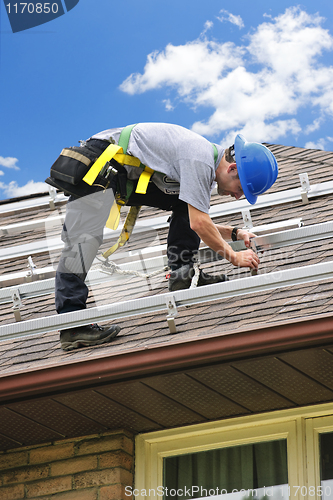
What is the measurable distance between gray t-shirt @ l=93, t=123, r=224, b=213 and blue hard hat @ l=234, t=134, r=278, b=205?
126 millimetres

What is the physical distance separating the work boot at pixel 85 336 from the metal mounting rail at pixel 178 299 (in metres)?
0.32

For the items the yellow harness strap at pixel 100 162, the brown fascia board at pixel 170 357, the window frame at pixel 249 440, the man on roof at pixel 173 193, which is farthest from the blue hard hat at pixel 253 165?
the window frame at pixel 249 440

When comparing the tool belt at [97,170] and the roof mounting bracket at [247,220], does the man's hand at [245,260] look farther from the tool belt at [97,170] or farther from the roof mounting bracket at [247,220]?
the roof mounting bracket at [247,220]

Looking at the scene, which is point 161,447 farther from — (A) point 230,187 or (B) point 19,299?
(A) point 230,187

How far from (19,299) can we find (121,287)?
1119mm

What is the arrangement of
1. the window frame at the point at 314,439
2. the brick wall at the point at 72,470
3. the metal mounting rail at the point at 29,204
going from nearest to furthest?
the window frame at the point at 314,439 → the brick wall at the point at 72,470 → the metal mounting rail at the point at 29,204

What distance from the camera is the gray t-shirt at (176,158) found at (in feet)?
12.8

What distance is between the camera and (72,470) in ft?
14.6

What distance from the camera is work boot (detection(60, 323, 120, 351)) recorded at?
4.43m

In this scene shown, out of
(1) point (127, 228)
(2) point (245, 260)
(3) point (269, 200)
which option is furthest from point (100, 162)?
(3) point (269, 200)

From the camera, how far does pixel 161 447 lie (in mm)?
4539

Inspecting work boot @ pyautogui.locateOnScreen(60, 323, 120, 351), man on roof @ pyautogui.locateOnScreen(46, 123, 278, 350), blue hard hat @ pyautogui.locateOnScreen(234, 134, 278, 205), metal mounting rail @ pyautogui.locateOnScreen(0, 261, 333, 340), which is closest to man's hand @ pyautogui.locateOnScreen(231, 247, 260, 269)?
man on roof @ pyautogui.locateOnScreen(46, 123, 278, 350)

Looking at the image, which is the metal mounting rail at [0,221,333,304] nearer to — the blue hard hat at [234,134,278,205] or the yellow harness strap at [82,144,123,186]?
the blue hard hat at [234,134,278,205]

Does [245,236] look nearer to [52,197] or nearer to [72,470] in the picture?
[72,470]
